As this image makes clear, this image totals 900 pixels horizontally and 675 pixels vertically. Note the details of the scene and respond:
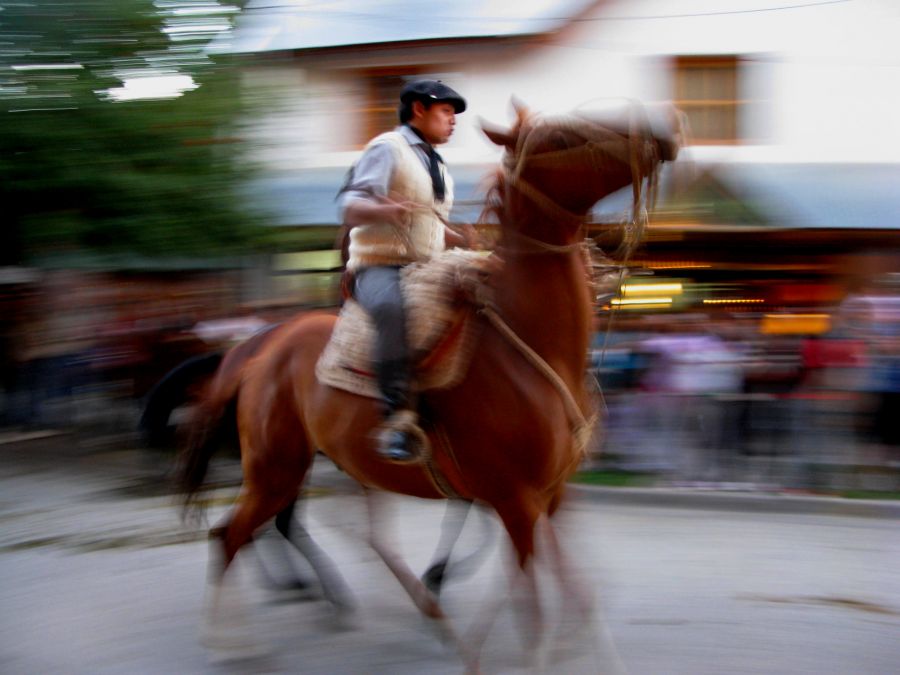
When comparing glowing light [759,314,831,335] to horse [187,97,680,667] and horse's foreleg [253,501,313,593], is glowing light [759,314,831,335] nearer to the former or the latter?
horse's foreleg [253,501,313,593]

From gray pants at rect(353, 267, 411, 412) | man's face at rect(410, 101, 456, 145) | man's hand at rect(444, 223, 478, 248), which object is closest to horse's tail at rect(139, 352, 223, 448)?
man's hand at rect(444, 223, 478, 248)

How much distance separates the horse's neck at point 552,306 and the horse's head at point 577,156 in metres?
0.15

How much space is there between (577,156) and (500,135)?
34 cm

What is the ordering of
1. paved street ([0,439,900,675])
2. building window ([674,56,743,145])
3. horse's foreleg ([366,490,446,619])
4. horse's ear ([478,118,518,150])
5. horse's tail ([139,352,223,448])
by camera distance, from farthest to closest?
building window ([674,56,743,145]), horse's tail ([139,352,223,448]), horse's foreleg ([366,490,446,619]), paved street ([0,439,900,675]), horse's ear ([478,118,518,150])

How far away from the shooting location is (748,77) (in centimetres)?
1473

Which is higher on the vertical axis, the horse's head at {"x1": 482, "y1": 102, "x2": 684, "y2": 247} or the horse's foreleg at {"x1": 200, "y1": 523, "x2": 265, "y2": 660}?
the horse's head at {"x1": 482, "y1": 102, "x2": 684, "y2": 247}

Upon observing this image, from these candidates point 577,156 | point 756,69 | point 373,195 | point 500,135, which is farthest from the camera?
point 756,69

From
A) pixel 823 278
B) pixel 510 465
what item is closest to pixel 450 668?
pixel 510 465

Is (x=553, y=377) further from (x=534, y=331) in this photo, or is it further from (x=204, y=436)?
(x=204, y=436)

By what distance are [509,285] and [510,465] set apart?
2.49 feet

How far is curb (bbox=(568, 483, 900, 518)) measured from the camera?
789 centimetres

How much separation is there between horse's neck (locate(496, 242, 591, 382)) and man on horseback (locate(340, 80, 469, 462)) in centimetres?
51

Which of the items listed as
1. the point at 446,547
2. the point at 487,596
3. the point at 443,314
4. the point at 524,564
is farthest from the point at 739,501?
the point at 443,314

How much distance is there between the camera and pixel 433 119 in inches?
178
